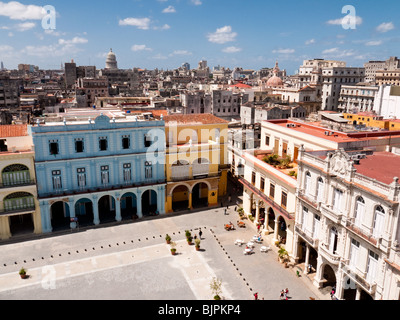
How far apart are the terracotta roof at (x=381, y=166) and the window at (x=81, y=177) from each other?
29.8 m

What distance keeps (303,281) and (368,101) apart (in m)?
75.1

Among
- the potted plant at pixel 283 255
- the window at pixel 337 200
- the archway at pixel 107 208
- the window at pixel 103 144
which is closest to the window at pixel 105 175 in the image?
the window at pixel 103 144

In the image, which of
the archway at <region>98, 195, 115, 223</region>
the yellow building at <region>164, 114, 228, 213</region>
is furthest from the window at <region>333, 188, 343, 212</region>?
the archway at <region>98, 195, 115, 223</region>

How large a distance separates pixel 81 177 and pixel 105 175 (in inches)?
110

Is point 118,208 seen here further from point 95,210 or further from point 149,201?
point 149,201

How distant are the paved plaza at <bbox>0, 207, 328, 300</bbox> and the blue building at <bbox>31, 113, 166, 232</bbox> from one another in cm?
383

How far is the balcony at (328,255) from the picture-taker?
2672 cm

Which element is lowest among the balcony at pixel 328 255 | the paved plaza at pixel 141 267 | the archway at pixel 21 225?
the paved plaza at pixel 141 267

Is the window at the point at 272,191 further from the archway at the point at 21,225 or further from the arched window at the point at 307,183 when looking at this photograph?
the archway at the point at 21,225

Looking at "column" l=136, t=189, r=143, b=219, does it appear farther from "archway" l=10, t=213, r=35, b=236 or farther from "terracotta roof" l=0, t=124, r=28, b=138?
"terracotta roof" l=0, t=124, r=28, b=138

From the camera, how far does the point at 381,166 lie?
2858 cm

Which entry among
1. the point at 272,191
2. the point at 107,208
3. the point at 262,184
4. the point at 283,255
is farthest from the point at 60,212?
the point at 283,255
